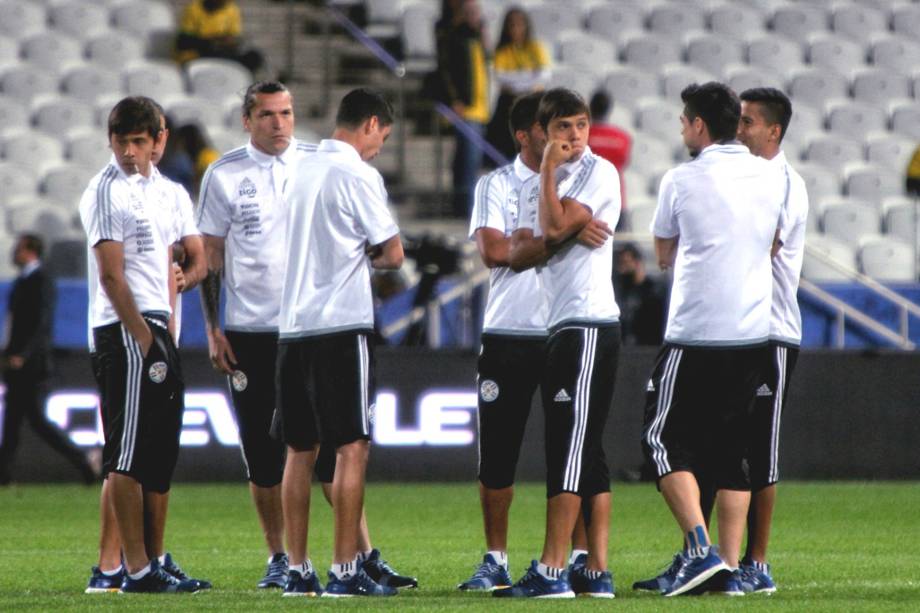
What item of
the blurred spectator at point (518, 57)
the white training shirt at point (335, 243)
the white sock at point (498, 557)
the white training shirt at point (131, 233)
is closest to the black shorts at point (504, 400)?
the white sock at point (498, 557)

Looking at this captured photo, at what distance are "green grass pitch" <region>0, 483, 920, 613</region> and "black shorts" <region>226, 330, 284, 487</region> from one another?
55 cm

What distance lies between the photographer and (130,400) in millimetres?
7758

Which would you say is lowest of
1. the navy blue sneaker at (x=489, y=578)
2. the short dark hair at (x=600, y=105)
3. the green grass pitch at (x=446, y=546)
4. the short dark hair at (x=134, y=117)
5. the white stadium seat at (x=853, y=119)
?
the green grass pitch at (x=446, y=546)

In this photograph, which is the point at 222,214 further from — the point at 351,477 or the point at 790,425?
the point at 790,425

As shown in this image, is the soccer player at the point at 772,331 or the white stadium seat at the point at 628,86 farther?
the white stadium seat at the point at 628,86

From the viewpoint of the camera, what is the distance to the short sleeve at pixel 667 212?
7.72 m

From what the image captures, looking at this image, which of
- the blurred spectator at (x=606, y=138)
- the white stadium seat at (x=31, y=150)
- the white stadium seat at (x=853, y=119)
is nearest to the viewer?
the blurred spectator at (x=606, y=138)

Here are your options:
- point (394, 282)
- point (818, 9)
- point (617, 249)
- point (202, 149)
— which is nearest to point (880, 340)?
point (617, 249)

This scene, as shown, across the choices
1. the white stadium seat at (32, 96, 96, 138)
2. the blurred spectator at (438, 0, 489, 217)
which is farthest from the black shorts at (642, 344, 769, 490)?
the white stadium seat at (32, 96, 96, 138)

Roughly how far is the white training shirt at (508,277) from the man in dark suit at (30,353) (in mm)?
6630

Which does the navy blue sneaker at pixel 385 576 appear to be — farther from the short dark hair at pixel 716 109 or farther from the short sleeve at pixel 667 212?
the short dark hair at pixel 716 109

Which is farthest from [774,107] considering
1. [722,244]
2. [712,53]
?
[712,53]

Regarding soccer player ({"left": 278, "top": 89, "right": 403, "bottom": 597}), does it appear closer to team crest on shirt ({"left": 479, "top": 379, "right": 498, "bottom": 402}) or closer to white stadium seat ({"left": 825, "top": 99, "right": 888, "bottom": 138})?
team crest on shirt ({"left": 479, "top": 379, "right": 498, "bottom": 402})

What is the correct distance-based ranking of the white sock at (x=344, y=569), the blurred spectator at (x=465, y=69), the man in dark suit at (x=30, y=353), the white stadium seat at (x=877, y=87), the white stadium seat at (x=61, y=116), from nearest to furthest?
the white sock at (x=344, y=569), the man in dark suit at (x=30, y=353), the blurred spectator at (x=465, y=69), the white stadium seat at (x=61, y=116), the white stadium seat at (x=877, y=87)
